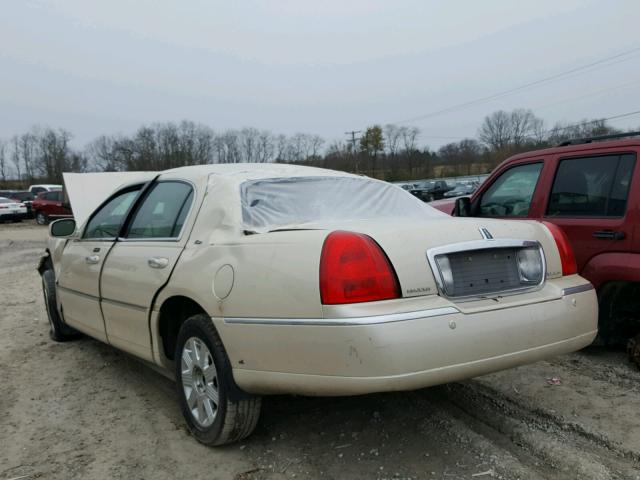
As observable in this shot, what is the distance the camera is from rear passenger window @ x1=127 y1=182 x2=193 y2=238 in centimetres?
357

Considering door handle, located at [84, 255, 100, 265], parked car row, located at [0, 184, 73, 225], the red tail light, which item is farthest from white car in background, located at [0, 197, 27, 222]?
the red tail light

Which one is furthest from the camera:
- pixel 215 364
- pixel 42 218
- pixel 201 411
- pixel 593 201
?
pixel 42 218

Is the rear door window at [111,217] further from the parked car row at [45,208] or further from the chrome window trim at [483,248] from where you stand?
the parked car row at [45,208]

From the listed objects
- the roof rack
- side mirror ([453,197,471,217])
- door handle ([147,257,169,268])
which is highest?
the roof rack

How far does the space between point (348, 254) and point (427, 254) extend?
15.9 inches

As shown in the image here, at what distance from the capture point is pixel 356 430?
10.9ft

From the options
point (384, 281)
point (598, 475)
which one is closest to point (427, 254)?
point (384, 281)

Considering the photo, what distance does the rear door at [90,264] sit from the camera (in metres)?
4.23

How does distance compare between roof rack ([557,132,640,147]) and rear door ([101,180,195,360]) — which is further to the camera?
roof rack ([557,132,640,147])

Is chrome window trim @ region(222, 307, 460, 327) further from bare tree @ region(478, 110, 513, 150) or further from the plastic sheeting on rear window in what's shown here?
bare tree @ region(478, 110, 513, 150)

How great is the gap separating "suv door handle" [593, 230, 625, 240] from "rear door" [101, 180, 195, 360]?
3.04 metres

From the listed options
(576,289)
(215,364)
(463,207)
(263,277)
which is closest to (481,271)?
(576,289)

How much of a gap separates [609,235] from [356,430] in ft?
7.99

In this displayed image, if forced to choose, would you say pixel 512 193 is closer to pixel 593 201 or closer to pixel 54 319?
pixel 593 201
